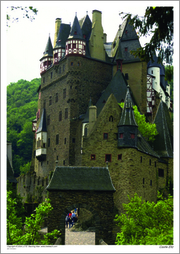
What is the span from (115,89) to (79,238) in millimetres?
29732

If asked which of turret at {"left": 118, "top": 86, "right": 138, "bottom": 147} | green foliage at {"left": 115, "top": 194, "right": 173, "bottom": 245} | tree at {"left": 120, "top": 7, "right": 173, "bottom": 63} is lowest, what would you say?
green foliage at {"left": 115, "top": 194, "right": 173, "bottom": 245}

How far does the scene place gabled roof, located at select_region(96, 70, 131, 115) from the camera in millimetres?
64688

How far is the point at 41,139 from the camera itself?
2810 inches

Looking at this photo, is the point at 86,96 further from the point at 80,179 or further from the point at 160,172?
the point at 80,179

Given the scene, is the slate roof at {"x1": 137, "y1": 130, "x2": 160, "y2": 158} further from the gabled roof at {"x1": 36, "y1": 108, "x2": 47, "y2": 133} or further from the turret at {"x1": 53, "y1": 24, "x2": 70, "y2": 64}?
the turret at {"x1": 53, "y1": 24, "x2": 70, "y2": 64}

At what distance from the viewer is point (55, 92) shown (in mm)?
71312

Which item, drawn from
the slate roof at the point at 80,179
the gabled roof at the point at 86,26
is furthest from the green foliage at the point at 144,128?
the gabled roof at the point at 86,26

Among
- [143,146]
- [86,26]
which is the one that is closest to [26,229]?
[143,146]

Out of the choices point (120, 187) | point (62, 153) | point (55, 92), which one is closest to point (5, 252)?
point (120, 187)

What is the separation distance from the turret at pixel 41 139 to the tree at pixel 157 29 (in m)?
47.1

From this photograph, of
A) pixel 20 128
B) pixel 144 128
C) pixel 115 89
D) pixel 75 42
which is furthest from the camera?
pixel 20 128

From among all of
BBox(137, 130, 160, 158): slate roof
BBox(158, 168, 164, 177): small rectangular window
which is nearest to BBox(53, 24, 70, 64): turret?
BBox(137, 130, 160, 158): slate roof

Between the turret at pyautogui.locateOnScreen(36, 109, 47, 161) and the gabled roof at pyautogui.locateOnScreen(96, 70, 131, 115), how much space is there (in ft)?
32.8

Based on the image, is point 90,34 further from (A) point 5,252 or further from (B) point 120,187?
(A) point 5,252
